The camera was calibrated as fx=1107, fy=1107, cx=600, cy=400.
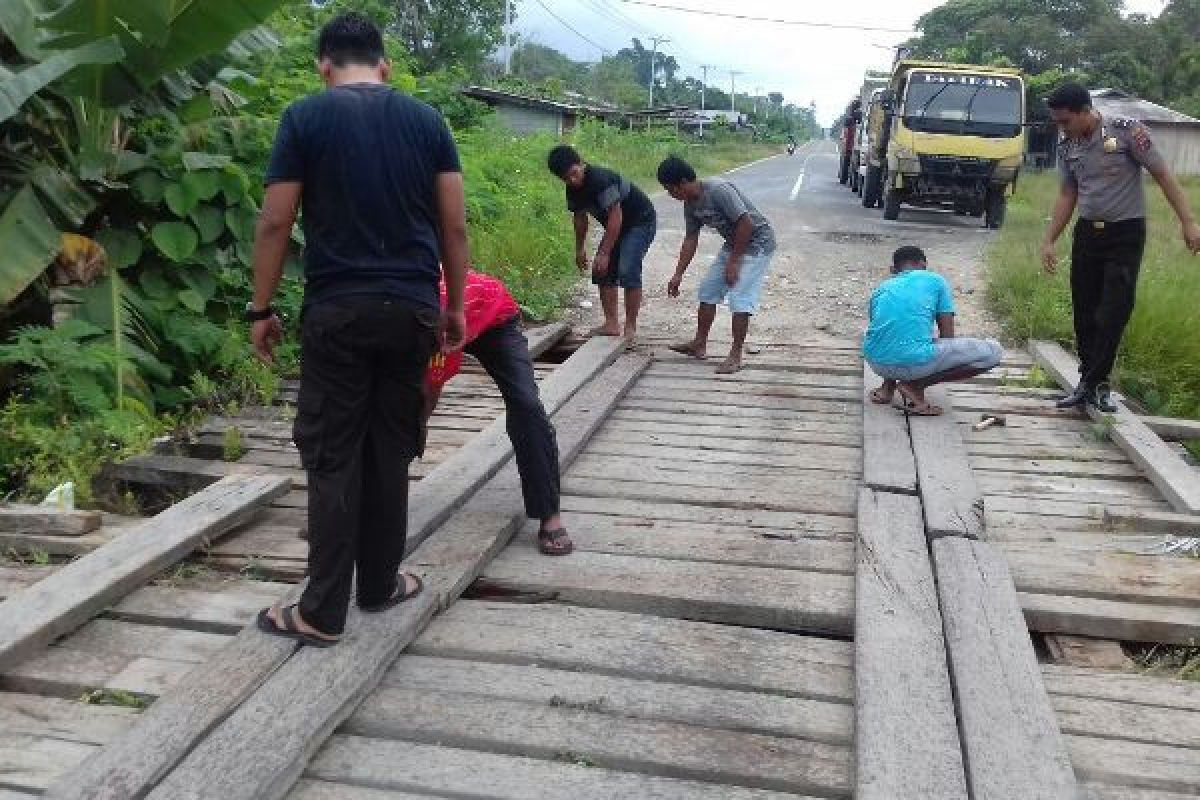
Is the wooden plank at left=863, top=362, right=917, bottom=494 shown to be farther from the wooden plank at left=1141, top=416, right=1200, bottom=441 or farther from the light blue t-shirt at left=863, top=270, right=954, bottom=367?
the wooden plank at left=1141, top=416, right=1200, bottom=441

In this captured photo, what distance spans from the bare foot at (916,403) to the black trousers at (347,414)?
340 centimetres

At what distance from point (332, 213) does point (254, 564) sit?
4.62 ft

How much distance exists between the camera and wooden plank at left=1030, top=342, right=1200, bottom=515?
445 centimetres

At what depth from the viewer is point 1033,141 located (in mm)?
35219

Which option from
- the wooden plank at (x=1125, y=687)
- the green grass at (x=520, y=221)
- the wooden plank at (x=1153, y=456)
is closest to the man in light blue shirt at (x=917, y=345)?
the wooden plank at (x=1153, y=456)

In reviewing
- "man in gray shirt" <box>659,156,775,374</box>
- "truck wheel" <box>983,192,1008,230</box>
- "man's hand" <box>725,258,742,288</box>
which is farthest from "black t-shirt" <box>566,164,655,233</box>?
"truck wheel" <box>983,192,1008,230</box>

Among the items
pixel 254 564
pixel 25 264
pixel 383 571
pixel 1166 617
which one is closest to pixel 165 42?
pixel 25 264

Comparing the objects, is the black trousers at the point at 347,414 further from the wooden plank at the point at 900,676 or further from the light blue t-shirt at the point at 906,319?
the light blue t-shirt at the point at 906,319

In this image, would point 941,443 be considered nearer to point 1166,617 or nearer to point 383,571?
point 1166,617

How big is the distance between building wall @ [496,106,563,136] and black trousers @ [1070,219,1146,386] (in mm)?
29189

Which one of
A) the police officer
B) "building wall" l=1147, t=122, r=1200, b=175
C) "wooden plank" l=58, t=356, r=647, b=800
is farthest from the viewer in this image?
"building wall" l=1147, t=122, r=1200, b=175

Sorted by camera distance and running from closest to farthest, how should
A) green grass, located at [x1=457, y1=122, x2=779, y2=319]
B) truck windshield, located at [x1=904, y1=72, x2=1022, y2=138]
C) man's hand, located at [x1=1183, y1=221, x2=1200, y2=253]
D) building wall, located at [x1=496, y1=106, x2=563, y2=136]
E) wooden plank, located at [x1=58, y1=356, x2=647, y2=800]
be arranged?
wooden plank, located at [x1=58, y1=356, x2=647, y2=800]
man's hand, located at [x1=1183, y1=221, x2=1200, y2=253]
green grass, located at [x1=457, y1=122, x2=779, y2=319]
truck windshield, located at [x1=904, y1=72, x2=1022, y2=138]
building wall, located at [x1=496, y1=106, x2=563, y2=136]

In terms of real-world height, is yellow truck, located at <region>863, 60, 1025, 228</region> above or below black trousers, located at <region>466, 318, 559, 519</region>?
above

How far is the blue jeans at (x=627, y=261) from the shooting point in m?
7.29
